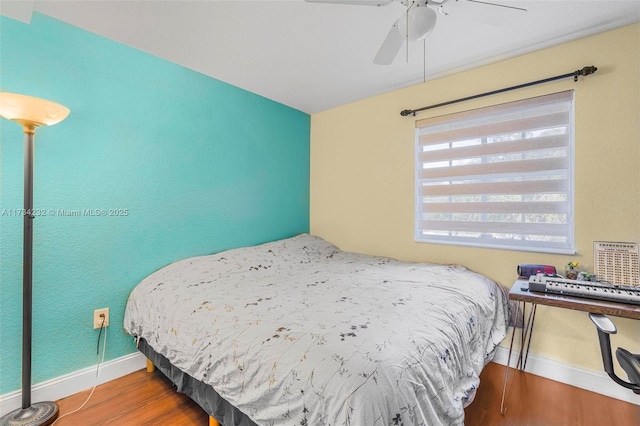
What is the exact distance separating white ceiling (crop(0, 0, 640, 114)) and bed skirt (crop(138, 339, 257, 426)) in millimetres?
2012

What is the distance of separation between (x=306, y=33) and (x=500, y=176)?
68.5 inches

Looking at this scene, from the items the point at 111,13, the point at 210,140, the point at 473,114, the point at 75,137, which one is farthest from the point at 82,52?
the point at 473,114

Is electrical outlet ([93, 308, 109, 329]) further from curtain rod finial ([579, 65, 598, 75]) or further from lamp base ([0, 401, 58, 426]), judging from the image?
curtain rod finial ([579, 65, 598, 75])

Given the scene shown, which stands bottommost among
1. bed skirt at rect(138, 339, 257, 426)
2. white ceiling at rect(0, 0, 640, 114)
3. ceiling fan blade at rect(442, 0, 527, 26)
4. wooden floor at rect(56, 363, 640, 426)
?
wooden floor at rect(56, 363, 640, 426)

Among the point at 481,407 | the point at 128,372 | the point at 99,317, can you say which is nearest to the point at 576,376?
the point at 481,407

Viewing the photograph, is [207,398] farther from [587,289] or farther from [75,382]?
[587,289]

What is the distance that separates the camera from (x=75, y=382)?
1.71 metres

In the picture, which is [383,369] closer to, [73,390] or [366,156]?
[73,390]

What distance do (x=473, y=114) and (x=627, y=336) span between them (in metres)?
1.75

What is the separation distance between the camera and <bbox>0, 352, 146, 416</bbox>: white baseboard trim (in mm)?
1534

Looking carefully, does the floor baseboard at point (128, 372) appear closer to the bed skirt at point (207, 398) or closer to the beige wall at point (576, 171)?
the beige wall at point (576, 171)

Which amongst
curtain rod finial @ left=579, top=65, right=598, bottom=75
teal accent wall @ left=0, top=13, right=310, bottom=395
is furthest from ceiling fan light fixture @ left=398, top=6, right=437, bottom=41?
teal accent wall @ left=0, top=13, right=310, bottom=395

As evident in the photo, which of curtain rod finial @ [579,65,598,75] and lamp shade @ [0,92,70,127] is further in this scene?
curtain rod finial @ [579,65,598,75]

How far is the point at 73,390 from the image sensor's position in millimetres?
1707
